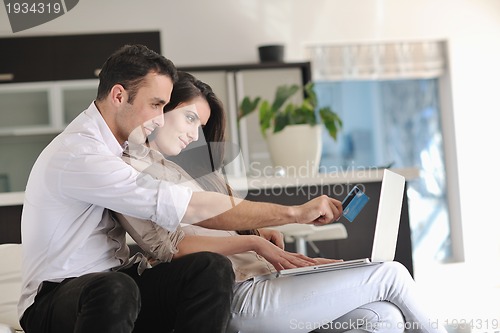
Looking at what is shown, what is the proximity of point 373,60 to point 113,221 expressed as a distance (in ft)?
16.7

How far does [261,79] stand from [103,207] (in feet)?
14.5

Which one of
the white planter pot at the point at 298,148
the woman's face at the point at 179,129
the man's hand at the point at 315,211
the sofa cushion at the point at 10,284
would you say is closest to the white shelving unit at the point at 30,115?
the white planter pot at the point at 298,148

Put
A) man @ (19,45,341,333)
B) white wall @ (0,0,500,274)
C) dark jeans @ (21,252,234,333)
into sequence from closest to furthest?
dark jeans @ (21,252,234,333)
man @ (19,45,341,333)
white wall @ (0,0,500,274)

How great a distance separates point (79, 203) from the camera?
181 cm

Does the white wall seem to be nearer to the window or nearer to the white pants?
the window

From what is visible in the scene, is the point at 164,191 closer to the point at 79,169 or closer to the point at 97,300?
the point at 79,169

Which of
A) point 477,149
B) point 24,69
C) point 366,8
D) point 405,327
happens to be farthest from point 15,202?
point 477,149

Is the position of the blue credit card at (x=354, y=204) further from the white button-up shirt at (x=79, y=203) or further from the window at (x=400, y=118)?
the window at (x=400, y=118)

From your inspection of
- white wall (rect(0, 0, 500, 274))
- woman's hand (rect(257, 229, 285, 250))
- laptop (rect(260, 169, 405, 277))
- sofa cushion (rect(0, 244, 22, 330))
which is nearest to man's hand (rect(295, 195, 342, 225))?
laptop (rect(260, 169, 405, 277))

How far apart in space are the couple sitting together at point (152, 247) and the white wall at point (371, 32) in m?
4.46

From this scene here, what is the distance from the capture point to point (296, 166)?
3506 millimetres

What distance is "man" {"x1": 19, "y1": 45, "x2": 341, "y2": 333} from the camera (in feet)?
5.59

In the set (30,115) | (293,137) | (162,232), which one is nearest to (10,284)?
(162,232)

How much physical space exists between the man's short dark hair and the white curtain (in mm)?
4748
